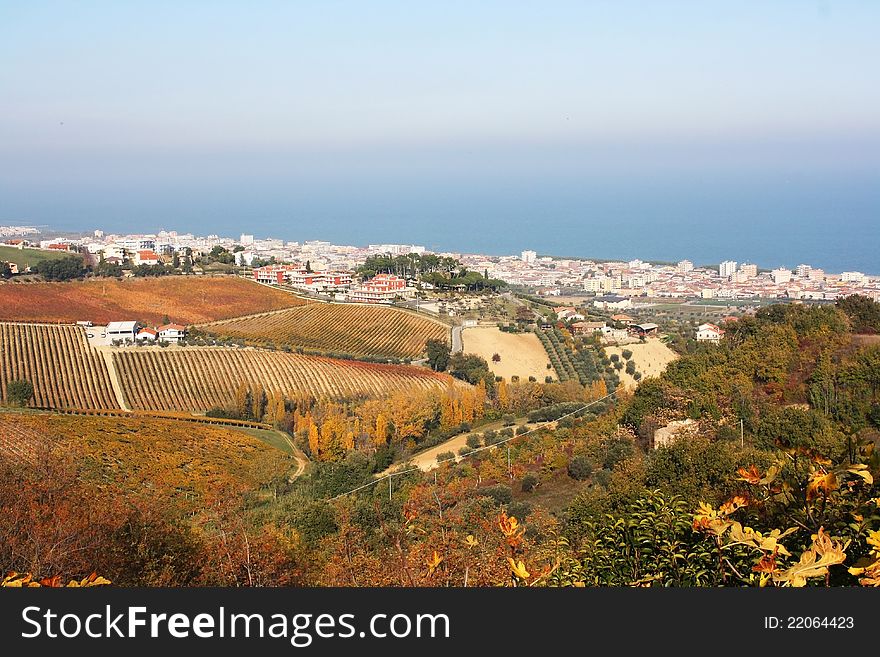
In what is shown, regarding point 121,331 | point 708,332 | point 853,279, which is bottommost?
point 708,332

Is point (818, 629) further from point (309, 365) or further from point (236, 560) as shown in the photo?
point (309, 365)

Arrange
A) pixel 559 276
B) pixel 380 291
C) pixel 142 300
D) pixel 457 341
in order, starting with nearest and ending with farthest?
pixel 457 341 → pixel 142 300 → pixel 380 291 → pixel 559 276

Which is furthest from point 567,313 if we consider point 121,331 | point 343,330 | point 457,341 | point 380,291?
point 121,331

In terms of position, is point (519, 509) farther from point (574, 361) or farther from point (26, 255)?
point (26, 255)

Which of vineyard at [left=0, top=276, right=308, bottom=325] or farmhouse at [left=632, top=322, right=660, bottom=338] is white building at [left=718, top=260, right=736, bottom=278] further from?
vineyard at [left=0, top=276, right=308, bottom=325]

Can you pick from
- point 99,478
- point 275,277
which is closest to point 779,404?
point 99,478
